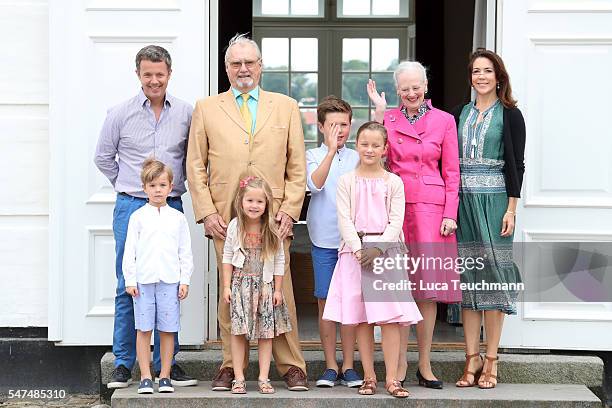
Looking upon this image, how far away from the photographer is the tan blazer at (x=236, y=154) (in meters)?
4.80

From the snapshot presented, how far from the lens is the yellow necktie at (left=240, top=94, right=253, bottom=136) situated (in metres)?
4.86

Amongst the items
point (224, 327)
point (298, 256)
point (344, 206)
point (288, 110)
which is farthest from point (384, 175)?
point (298, 256)

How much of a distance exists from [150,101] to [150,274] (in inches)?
33.0

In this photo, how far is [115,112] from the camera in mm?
4961

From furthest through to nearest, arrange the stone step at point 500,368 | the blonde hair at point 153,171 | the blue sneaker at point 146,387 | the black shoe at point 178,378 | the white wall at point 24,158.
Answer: the white wall at point 24,158
the stone step at point 500,368
the black shoe at point 178,378
the blue sneaker at point 146,387
the blonde hair at point 153,171

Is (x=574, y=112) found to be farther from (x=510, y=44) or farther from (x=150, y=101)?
(x=150, y=101)

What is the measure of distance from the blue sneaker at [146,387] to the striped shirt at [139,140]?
85 cm

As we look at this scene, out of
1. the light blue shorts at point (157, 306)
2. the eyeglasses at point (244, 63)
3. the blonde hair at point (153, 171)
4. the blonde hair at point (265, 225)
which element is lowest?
the light blue shorts at point (157, 306)

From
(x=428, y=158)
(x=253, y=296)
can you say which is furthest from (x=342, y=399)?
(x=428, y=158)

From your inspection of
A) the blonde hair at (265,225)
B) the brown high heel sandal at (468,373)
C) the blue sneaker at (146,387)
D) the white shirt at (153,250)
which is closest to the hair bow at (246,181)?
the blonde hair at (265,225)

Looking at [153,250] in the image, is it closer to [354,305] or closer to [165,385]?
[165,385]

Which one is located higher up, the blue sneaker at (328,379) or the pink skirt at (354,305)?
the pink skirt at (354,305)

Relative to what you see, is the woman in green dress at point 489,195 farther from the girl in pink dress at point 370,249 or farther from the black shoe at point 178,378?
the black shoe at point 178,378

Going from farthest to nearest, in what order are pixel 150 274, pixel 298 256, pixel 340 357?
pixel 298 256
pixel 340 357
pixel 150 274
